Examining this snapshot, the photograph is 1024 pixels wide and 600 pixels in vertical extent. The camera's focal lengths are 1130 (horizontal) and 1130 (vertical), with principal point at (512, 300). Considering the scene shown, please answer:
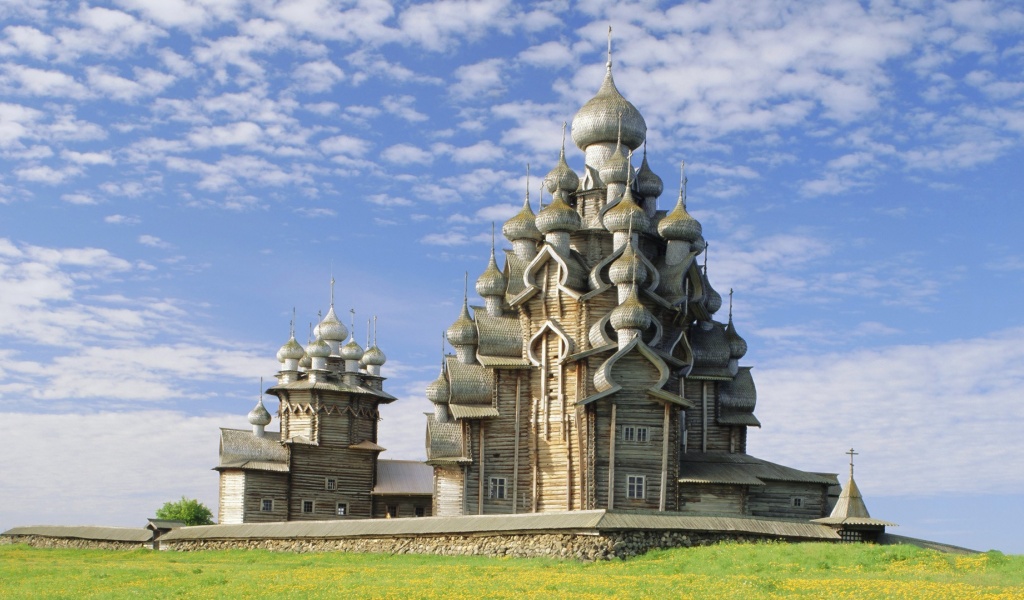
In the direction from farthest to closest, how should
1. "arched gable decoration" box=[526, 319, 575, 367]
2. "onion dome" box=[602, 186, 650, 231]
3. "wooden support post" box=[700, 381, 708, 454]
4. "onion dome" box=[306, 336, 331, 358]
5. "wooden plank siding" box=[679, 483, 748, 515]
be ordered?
"onion dome" box=[306, 336, 331, 358] < "wooden support post" box=[700, 381, 708, 454] < "onion dome" box=[602, 186, 650, 231] < "arched gable decoration" box=[526, 319, 575, 367] < "wooden plank siding" box=[679, 483, 748, 515]

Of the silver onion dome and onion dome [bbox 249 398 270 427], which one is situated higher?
the silver onion dome

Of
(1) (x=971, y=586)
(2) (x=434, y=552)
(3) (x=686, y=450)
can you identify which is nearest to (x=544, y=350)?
(3) (x=686, y=450)

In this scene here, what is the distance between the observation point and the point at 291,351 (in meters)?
54.0

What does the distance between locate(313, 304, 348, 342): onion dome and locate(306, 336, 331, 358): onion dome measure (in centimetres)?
156

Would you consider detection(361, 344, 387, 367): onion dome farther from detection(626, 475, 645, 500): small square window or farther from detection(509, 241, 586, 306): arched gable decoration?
detection(626, 475, 645, 500): small square window

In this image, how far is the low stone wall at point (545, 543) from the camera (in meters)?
28.8

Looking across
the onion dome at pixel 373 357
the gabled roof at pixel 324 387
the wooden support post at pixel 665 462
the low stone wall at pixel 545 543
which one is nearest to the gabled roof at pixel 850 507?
the low stone wall at pixel 545 543

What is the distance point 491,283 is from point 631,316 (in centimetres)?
824

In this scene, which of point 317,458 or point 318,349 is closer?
point 317,458

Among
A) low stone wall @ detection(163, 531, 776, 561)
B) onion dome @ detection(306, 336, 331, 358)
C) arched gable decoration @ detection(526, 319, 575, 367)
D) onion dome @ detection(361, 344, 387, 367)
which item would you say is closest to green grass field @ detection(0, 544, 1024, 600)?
low stone wall @ detection(163, 531, 776, 561)

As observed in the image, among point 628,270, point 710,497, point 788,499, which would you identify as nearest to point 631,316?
point 628,270

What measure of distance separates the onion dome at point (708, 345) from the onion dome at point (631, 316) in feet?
16.5

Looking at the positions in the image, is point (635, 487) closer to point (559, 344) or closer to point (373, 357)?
point (559, 344)

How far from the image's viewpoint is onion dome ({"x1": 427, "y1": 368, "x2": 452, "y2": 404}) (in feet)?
145
